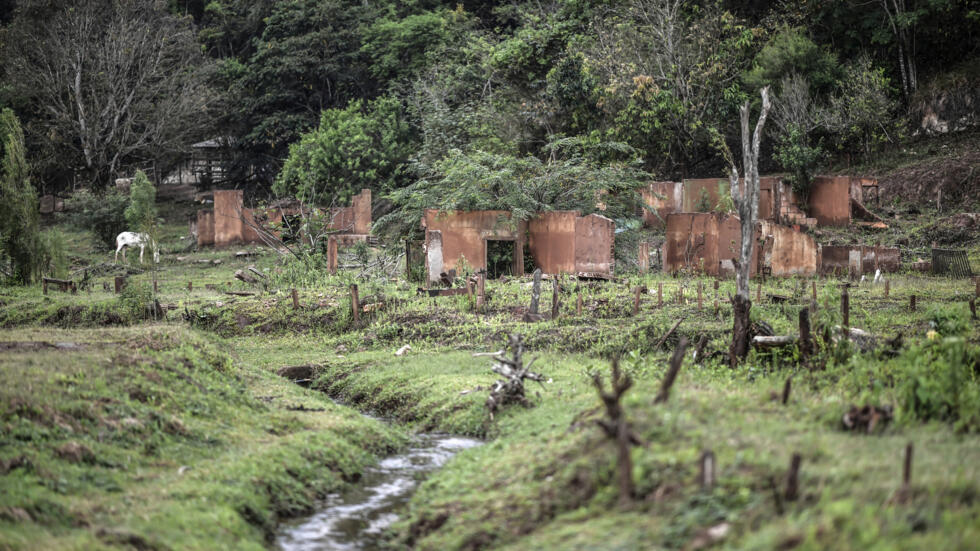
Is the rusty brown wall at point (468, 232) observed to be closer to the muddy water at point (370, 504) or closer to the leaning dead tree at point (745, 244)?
the leaning dead tree at point (745, 244)

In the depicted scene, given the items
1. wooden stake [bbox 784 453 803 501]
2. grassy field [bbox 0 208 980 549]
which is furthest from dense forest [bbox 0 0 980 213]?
wooden stake [bbox 784 453 803 501]

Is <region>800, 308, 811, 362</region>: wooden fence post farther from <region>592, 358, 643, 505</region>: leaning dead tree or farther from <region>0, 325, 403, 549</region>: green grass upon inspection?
<region>0, 325, 403, 549</region>: green grass

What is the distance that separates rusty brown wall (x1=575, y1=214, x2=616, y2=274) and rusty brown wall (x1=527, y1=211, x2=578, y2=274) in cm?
19

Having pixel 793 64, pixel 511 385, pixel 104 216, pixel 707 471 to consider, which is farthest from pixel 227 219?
pixel 707 471

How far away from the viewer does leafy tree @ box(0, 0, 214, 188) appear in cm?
3844

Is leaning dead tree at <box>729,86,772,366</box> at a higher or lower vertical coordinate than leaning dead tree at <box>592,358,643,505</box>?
higher

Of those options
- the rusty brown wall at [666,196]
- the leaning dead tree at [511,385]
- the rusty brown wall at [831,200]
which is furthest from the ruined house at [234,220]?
the leaning dead tree at [511,385]

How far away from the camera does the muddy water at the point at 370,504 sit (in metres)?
7.95

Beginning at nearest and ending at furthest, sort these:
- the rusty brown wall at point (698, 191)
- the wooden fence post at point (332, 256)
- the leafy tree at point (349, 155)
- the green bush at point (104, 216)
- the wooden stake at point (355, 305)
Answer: the wooden stake at point (355, 305), the wooden fence post at point (332, 256), the rusty brown wall at point (698, 191), the green bush at point (104, 216), the leafy tree at point (349, 155)

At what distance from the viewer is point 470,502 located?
26.2 ft

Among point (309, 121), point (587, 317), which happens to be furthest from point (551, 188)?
point (309, 121)

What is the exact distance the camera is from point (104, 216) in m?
33.4

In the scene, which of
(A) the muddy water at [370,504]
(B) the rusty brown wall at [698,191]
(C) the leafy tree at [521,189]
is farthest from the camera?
(B) the rusty brown wall at [698,191]

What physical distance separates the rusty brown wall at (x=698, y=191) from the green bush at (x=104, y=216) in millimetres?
20157
